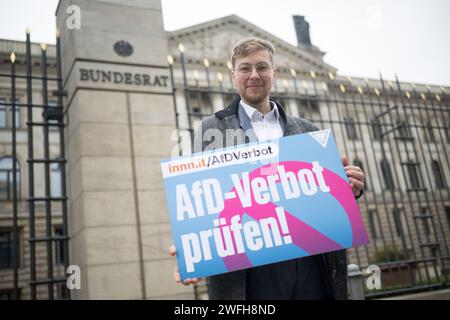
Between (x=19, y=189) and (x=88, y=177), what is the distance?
19.1 metres

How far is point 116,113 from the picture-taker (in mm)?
4758

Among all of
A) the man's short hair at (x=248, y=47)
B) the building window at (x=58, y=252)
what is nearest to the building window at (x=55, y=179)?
the building window at (x=58, y=252)

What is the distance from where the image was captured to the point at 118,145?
15.3 feet

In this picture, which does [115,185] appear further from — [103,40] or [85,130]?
[103,40]

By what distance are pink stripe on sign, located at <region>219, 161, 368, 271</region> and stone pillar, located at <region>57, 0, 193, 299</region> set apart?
8.81ft

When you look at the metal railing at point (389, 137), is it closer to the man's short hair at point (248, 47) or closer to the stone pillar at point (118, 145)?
the stone pillar at point (118, 145)

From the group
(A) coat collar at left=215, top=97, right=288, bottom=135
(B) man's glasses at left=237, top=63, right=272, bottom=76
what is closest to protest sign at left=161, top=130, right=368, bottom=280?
(A) coat collar at left=215, top=97, right=288, bottom=135

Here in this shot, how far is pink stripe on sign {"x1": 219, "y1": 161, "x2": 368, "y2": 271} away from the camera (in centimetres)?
199

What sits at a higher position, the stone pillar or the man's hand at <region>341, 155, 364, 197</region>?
the stone pillar

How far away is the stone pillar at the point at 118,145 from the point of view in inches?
169

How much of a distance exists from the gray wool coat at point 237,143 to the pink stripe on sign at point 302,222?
0.45ft

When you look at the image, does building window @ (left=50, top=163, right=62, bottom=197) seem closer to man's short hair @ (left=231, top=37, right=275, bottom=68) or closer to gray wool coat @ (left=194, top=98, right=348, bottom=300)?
gray wool coat @ (left=194, top=98, right=348, bottom=300)

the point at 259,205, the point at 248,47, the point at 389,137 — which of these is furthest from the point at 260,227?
the point at 389,137

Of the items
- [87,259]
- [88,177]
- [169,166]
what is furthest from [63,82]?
[169,166]
